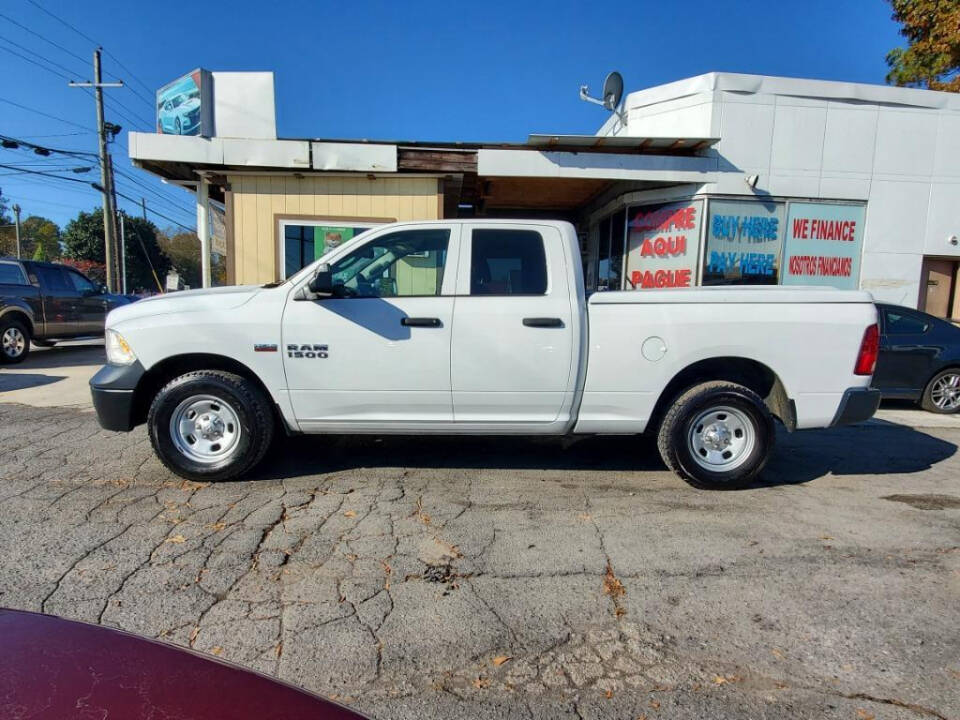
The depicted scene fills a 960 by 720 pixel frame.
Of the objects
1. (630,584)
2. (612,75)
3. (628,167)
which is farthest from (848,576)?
(612,75)

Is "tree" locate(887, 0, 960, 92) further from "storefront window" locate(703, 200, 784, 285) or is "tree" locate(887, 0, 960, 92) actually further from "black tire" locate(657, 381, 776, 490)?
"black tire" locate(657, 381, 776, 490)

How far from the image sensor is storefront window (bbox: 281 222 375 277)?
9070 mm

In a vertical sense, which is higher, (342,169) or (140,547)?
(342,169)

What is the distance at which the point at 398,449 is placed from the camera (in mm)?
5246

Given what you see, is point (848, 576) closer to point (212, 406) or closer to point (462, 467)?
point (462, 467)

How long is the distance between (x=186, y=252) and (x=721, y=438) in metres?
86.9

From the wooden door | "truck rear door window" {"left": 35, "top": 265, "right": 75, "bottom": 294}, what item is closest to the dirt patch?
the wooden door

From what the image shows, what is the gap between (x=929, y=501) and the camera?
4.30 metres

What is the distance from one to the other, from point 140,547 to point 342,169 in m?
6.76

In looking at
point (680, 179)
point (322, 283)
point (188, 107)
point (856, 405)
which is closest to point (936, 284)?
point (680, 179)

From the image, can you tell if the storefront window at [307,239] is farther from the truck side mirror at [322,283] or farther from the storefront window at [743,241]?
the storefront window at [743,241]

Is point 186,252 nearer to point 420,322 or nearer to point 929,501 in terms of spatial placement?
point 420,322

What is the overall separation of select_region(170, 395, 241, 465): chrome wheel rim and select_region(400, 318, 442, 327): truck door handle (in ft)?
4.77

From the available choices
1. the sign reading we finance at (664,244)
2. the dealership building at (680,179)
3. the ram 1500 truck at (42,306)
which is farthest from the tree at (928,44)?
the ram 1500 truck at (42,306)
